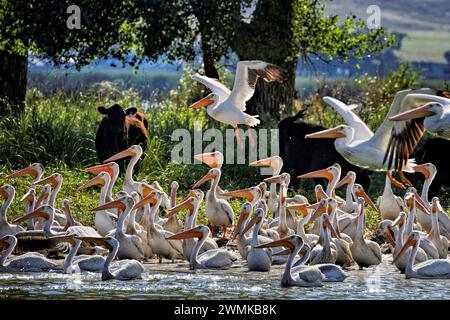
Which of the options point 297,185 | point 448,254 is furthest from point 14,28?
point 448,254

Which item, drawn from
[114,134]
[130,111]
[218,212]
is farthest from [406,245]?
[130,111]

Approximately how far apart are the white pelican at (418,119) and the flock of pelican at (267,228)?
1 cm

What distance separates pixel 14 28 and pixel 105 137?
3.11 m

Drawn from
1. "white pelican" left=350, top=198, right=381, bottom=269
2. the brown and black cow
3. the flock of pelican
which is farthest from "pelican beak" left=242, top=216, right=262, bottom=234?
the brown and black cow

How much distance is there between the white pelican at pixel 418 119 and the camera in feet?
39.8

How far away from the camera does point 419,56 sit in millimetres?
114812

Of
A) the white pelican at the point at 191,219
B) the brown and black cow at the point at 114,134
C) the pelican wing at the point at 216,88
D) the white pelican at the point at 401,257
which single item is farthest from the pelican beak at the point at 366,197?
the brown and black cow at the point at 114,134

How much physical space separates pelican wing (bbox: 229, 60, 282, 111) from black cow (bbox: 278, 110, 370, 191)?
63.5 inches

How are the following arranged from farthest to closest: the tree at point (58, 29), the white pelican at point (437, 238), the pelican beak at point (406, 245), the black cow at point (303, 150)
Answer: the tree at point (58, 29) < the black cow at point (303, 150) < the white pelican at point (437, 238) < the pelican beak at point (406, 245)

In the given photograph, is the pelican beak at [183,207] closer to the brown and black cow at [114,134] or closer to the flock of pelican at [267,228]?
the flock of pelican at [267,228]

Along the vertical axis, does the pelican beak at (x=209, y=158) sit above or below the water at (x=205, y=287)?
above

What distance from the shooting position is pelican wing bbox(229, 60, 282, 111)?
48.7ft

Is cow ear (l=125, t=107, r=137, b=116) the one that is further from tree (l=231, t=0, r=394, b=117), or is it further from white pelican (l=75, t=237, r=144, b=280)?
white pelican (l=75, t=237, r=144, b=280)

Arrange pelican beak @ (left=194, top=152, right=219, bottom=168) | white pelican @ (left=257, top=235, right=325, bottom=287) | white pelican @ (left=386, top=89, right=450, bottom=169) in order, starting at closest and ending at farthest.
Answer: white pelican @ (left=257, top=235, right=325, bottom=287) < white pelican @ (left=386, top=89, right=450, bottom=169) < pelican beak @ (left=194, top=152, right=219, bottom=168)
